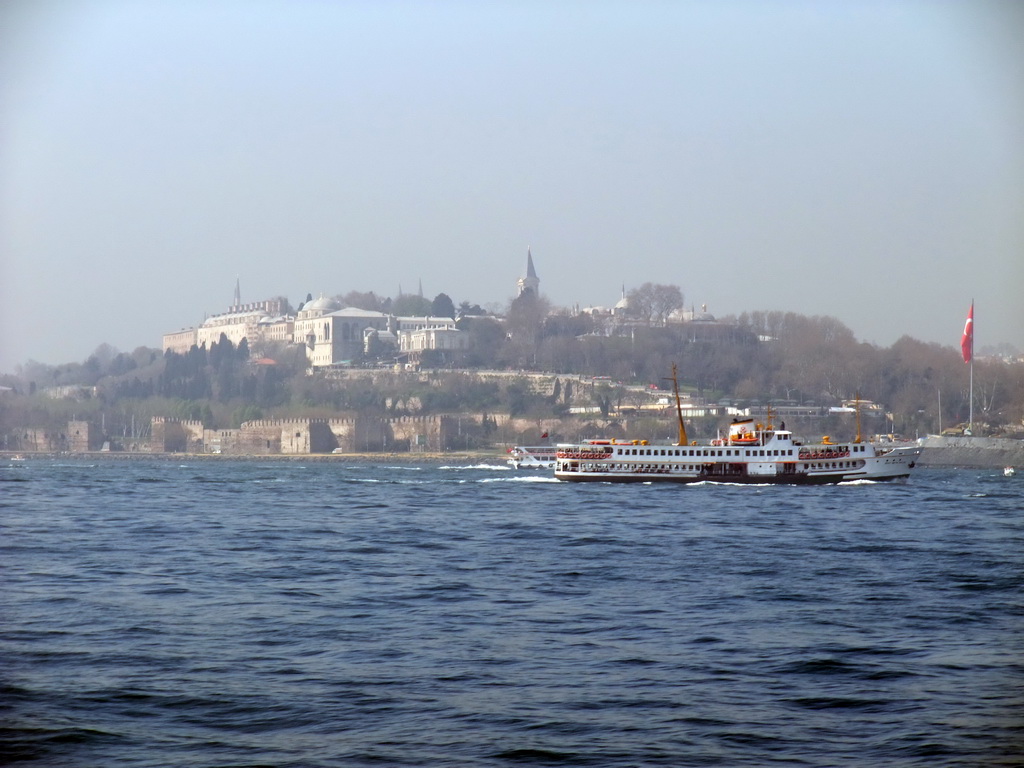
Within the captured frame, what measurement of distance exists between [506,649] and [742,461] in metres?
39.6

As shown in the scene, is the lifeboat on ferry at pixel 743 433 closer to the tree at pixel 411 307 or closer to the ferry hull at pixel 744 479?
the ferry hull at pixel 744 479

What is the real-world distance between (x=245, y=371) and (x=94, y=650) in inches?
5422

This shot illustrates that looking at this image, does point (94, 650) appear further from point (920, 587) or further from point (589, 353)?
point (589, 353)

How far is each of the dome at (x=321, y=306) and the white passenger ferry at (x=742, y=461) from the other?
11706 cm

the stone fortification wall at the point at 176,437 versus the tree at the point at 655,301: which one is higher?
the tree at the point at 655,301

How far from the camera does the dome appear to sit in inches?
6727

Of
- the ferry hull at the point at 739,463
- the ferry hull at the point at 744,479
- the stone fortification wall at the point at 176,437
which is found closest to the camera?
the ferry hull at the point at 744,479

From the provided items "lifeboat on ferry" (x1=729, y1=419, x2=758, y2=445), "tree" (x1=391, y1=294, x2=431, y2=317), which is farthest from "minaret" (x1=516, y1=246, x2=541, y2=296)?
"lifeboat on ferry" (x1=729, y1=419, x2=758, y2=445)

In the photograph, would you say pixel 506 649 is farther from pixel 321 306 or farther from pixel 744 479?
pixel 321 306

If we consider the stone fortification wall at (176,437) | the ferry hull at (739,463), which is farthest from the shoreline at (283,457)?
the ferry hull at (739,463)

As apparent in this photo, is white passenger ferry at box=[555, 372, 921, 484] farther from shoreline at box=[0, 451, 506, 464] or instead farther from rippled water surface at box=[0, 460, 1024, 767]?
shoreline at box=[0, 451, 506, 464]

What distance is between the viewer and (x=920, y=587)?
20.1m

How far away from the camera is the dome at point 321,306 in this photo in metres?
171

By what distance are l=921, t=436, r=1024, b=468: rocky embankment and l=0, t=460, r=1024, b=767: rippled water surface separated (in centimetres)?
6028
